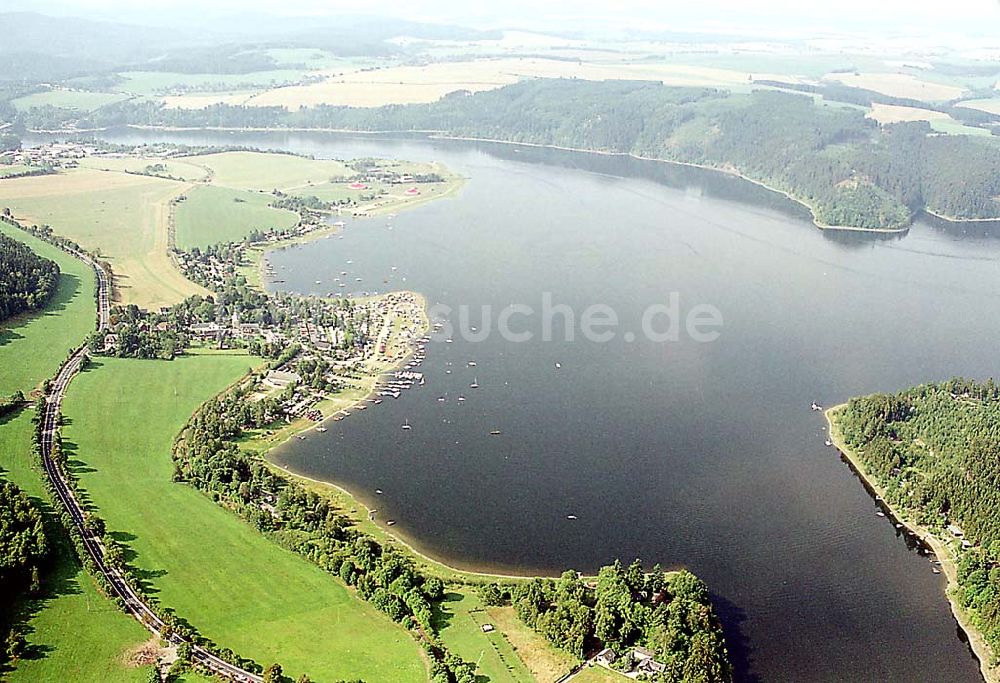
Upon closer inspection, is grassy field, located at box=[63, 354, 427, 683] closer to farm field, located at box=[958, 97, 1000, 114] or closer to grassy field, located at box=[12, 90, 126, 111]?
grassy field, located at box=[12, 90, 126, 111]

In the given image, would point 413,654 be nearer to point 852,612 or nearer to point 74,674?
point 74,674

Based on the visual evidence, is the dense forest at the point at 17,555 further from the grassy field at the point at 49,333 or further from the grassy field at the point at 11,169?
the grassy field at the point at 11,169

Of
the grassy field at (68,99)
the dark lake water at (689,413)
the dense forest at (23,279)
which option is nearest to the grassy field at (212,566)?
the dark lake water at (689,413)

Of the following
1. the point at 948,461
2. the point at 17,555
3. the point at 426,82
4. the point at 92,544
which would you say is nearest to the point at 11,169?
the point at 92,544

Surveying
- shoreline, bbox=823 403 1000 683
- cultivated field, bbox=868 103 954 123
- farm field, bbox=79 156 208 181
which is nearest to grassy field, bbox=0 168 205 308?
farm field, bbox=79 156 208 181

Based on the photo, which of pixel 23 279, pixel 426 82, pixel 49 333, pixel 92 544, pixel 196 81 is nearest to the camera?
pixel 92 544

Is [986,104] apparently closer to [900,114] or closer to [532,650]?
[900,114]
